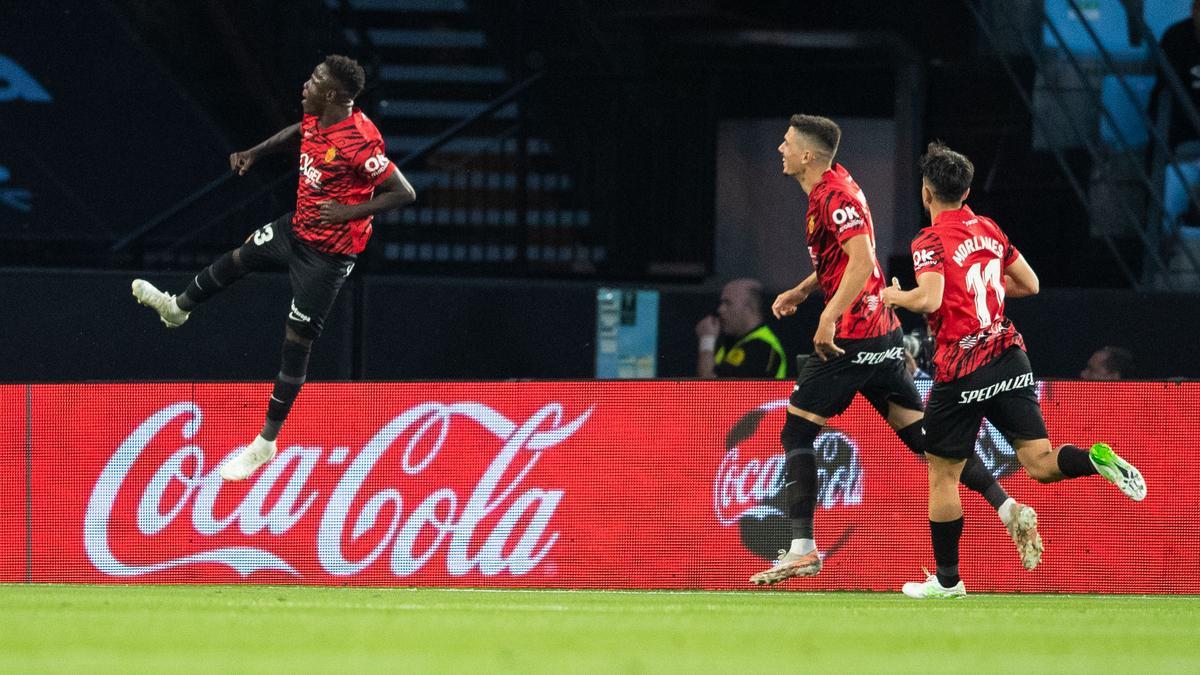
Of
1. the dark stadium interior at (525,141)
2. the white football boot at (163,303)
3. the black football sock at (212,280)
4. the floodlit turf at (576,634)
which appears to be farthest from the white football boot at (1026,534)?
the dark stadium interior at (525,141)

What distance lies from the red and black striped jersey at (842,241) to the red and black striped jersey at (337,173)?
2116mm

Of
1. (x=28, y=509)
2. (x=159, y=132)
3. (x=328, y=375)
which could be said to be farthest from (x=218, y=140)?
(x=28, y=509)

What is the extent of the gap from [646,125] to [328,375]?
338 cm

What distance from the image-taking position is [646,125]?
1511 centimetres

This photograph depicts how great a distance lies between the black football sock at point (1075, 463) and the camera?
8766 mm

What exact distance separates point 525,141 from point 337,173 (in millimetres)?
6036

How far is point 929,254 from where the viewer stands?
8.61 meters

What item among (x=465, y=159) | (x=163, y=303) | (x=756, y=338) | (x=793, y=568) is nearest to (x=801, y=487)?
(x=793, y=568)

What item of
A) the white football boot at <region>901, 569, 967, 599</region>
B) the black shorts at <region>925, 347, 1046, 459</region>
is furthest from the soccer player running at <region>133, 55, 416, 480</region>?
the white football boot at <region>901, 569, 967, 599</region>

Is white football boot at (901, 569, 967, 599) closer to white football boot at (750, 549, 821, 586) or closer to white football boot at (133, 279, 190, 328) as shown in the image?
white football boot at (750, 549, 821, 586)

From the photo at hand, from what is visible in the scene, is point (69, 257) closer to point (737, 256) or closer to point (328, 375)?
point (328, 375)

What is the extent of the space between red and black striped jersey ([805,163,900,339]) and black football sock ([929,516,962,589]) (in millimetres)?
1040

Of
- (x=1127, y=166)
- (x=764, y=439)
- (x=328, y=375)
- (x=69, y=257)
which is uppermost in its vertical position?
(x=1127, y=166)

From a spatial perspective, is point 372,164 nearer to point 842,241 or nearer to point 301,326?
point 301,326
